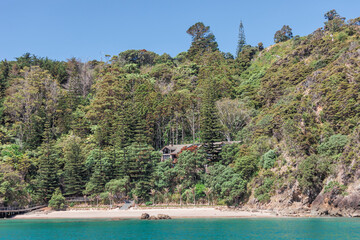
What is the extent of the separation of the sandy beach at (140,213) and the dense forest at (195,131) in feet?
8.88

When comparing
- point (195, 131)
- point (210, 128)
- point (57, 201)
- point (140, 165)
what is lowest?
point (57, 201)

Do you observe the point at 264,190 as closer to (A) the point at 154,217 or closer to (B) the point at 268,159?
(B) the point at 268,159

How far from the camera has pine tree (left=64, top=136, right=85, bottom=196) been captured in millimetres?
63812

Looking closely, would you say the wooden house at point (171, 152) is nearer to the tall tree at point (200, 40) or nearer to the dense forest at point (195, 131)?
the dense forest at point (195, 131)

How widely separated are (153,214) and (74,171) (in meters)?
18.6

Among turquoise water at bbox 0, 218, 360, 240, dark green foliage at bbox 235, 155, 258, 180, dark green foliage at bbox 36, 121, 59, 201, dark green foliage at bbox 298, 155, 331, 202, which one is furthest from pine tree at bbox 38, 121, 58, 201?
dark green foliage at bbox 298, 155, 331, 202

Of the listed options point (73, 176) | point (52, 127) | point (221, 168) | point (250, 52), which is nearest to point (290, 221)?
point (221, 168)

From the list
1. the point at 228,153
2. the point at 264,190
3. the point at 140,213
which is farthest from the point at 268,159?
the point at 140,213

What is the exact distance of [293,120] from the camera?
57594 millimetres

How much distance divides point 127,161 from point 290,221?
32.2 m

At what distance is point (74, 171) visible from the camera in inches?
2542

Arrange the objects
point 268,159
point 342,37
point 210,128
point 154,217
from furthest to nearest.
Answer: point 342,37, point 210,128, point 268,159, point 154,217

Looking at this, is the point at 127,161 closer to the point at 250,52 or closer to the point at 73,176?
the point at 73,176

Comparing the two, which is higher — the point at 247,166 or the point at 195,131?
the point at 195,131
